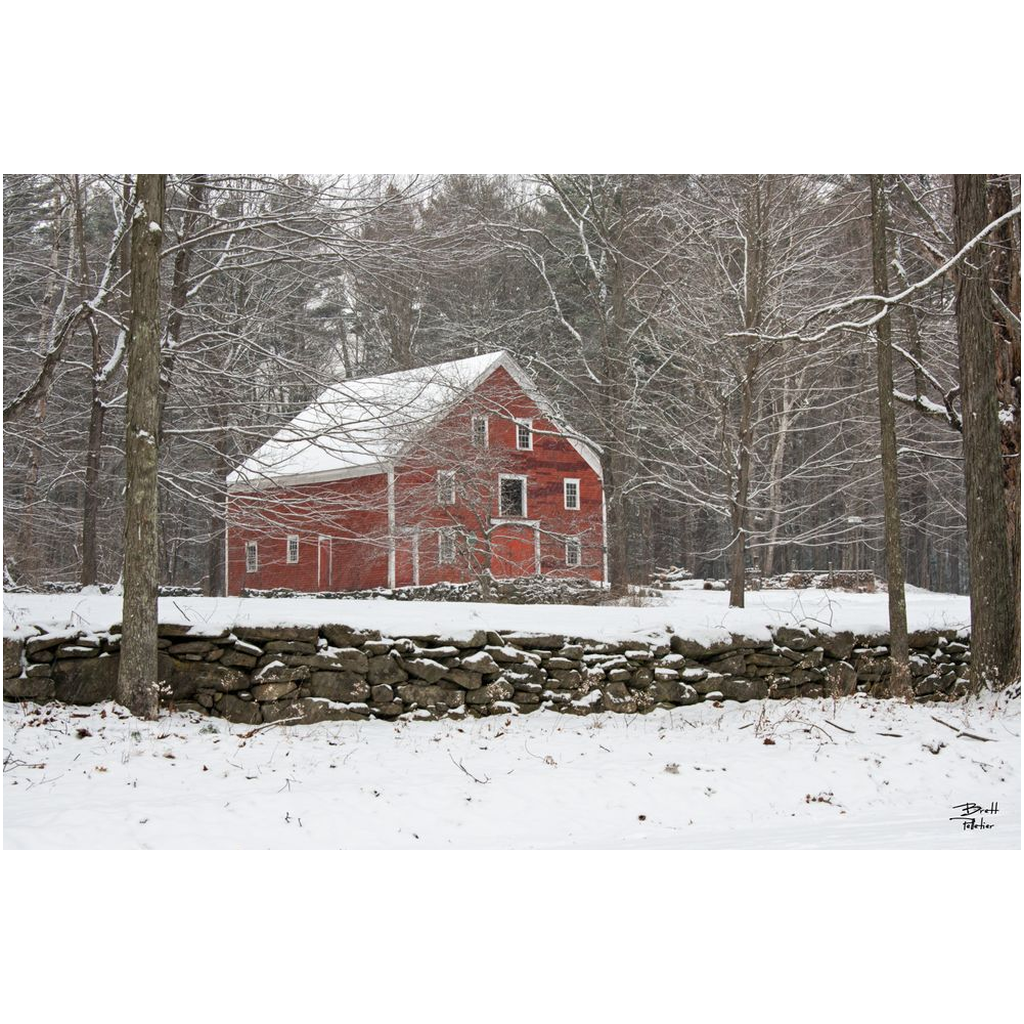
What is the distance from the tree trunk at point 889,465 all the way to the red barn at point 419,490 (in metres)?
4.31

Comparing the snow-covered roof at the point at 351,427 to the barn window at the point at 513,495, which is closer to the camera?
the snow-covered roof at the point at 351,427

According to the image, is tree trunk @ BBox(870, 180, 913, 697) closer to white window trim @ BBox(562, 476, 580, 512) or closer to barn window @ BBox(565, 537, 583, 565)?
barn window @ BBox(565, 537, 583, 565)

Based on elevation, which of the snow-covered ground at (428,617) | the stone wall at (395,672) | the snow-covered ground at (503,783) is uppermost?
the snow-covered ground at (428,617)

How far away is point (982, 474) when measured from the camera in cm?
805

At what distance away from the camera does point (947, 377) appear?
38.2 feet

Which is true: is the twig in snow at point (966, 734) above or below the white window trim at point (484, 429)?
below

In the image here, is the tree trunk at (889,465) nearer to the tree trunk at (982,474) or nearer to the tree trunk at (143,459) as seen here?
the tree trunk at (982,474)

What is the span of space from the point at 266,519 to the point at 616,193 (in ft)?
27.9

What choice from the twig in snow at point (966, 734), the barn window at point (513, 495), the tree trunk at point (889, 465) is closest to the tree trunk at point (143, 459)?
the twig in snow at point (966, 734)

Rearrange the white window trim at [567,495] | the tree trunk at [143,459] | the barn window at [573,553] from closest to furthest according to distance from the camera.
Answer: the tree trunk at [143,459]
the barn window at [573,553]
the white window trim at [567,495]

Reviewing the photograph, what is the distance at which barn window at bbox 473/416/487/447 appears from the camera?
14203mm

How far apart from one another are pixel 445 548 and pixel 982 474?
29.3 feet
